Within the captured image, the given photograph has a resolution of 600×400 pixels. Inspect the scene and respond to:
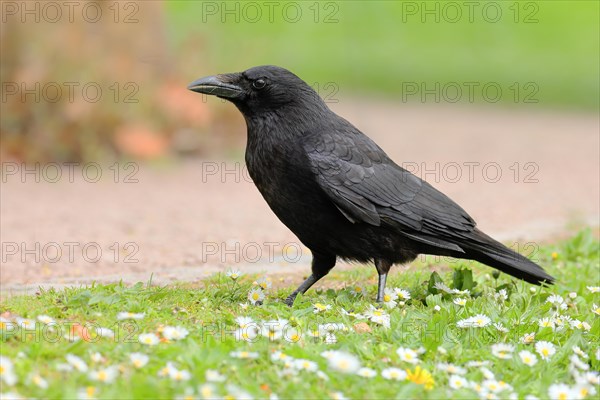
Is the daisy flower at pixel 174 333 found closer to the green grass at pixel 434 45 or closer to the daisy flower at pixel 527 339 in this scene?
the daisy flower at pixel 527 339

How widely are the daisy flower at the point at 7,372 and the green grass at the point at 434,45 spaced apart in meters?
11.1

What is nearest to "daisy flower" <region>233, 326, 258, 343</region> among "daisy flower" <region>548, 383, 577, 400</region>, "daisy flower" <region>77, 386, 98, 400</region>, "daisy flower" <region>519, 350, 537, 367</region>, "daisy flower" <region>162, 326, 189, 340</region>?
"daisy flower" <region>162, 326, 189, 340</region>

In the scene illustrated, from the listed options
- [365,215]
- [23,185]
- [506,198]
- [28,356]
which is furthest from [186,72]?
[28,356]

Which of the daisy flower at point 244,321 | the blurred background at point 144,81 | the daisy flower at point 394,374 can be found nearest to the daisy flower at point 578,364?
the daisy flower at point 394,374

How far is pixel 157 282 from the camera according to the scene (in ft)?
19.5

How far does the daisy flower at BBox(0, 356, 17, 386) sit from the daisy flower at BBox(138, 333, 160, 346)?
0.58m

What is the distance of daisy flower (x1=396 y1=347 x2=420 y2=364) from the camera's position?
4.15 m

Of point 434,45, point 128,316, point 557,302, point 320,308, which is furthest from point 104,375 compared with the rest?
point 434,45

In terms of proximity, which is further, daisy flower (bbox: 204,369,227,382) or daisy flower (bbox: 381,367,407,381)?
daisy flower (bbox: 381,367,407,381)

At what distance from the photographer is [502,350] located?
4336 millimetres

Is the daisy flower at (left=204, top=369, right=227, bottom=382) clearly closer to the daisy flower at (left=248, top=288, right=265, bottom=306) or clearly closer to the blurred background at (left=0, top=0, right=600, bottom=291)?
the daisy flower at (left=248, top=288, right=265, bottom=306)

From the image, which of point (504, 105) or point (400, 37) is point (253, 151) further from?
point (400, 37)

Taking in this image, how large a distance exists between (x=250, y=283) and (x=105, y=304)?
105cm

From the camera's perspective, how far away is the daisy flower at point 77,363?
3.76m
